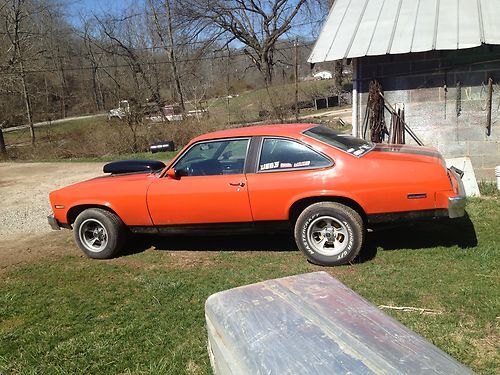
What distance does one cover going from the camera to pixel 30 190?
11516 millimetres

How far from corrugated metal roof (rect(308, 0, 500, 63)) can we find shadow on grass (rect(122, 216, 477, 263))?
3028 mm

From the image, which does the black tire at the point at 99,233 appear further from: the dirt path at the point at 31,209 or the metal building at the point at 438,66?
the metal building at the point at 438,66

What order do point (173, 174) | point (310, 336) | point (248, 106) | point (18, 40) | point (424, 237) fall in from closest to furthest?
point (310, 336) → point (173, 174) → point (424, 237) → point (18, 40) → point (248, 106)

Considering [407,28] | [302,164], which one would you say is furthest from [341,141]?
[407,28]

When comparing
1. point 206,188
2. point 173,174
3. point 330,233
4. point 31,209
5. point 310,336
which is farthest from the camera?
point 31,209

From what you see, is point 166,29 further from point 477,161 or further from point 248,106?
point 477,161

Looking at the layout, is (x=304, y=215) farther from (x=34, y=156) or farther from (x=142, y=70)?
(x=142, y=70)

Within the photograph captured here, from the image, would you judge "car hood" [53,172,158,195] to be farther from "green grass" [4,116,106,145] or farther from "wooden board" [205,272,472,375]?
"green grass" [4,116,106,145]

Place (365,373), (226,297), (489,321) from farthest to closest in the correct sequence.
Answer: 1. (489,321)
2. (226,297)
3. (365,373)

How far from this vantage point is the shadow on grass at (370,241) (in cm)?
534

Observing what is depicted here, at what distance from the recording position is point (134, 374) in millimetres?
3217

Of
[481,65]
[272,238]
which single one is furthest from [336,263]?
[481,65]

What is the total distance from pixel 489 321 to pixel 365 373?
94.6 inches

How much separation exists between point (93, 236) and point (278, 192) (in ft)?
8.42
